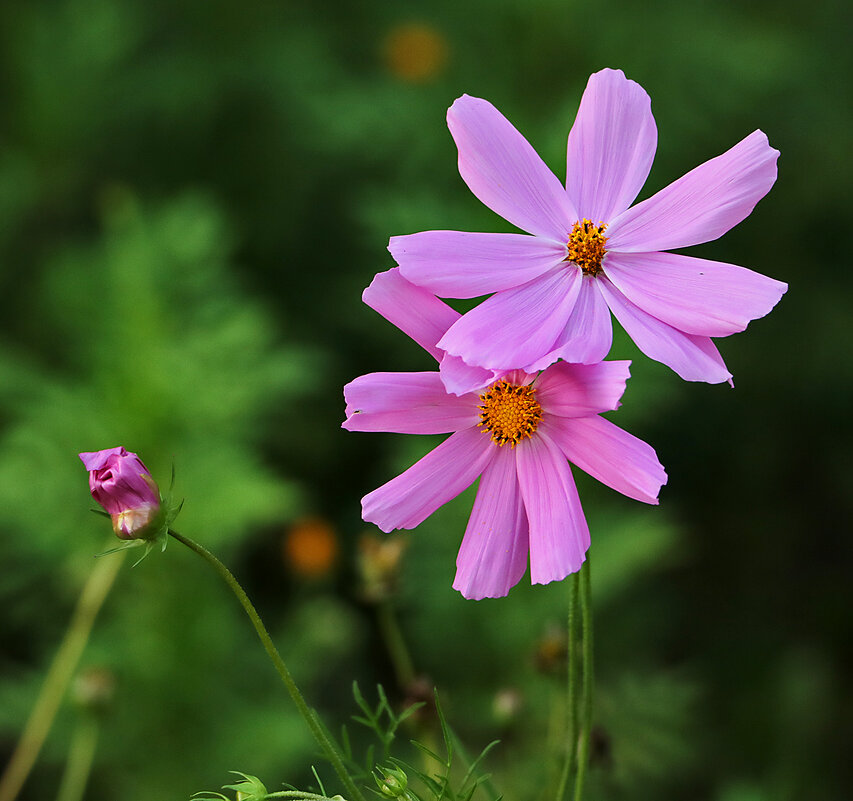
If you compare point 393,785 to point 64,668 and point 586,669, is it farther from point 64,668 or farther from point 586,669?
A: point 64,668

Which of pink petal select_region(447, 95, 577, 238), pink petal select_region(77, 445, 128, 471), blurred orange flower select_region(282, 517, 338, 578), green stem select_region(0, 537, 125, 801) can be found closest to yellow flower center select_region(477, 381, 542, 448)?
pink petal select_region(447, 95, 577, 238)

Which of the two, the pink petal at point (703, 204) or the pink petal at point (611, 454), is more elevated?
the pink petal at point (703, 204)

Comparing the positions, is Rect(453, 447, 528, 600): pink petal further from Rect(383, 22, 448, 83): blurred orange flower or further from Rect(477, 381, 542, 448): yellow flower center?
Rect(383, 22, 448, 83): blurred orange flower

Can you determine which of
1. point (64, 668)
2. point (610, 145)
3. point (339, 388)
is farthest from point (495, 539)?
point (339, 388)

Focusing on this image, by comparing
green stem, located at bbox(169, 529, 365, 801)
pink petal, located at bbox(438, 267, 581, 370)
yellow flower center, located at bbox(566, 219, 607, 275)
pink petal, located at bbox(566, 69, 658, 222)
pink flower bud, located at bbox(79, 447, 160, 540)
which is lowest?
green stem, located at bbox(169, 529, 365, 801)

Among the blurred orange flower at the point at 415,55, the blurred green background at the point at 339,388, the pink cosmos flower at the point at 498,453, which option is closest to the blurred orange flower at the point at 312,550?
the blurred green background at the point at 339,388

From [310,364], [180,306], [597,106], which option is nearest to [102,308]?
[180,306]

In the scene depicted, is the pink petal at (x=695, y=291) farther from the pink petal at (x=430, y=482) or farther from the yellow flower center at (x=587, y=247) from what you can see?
the pink petal at (x=430, y=482)

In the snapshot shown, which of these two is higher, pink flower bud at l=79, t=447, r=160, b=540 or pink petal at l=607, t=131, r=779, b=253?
pink petal at l=607, t=131, r=779, b=253

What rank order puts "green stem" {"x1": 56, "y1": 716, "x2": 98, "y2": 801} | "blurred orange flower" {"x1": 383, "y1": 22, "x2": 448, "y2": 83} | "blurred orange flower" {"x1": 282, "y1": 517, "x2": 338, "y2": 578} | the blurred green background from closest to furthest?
"green stem" {"x1": 56, "y1": 716, "x2": 98, "y2": 801} < the blurred green background < "blurred orange flower" {"x1": 282, "y1": 517, "x2": 338, "y2": 578} < "blurred orange flower" {"x1": 383, "y1": 22, "x2": 448, "y2": 83}
